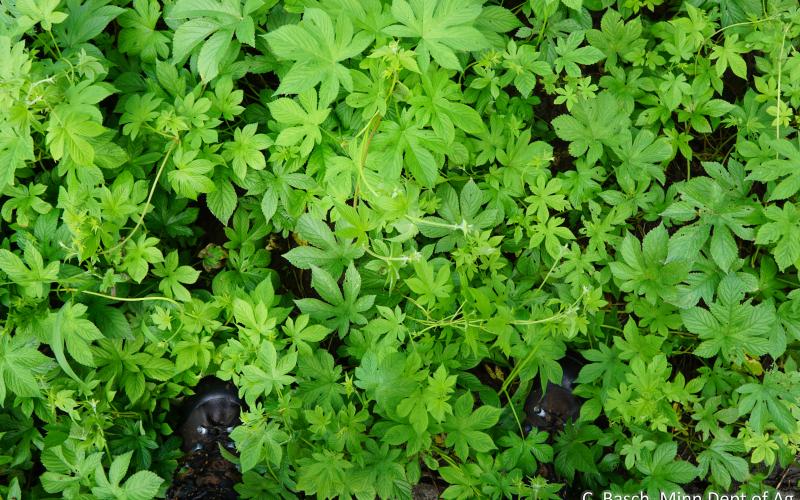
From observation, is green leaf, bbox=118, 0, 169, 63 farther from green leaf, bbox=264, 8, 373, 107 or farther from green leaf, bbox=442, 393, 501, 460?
green leaf, bbox=442, 393, 501, 460

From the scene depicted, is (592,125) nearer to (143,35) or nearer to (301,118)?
(301,118)

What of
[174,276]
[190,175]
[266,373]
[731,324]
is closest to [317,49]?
[190,175]

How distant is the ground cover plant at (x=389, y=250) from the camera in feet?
7.88

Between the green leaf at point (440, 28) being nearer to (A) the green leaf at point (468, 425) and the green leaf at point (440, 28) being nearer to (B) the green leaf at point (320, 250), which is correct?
(B) the green leaf at point (320, 250)

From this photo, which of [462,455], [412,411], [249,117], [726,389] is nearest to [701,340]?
[726,389]

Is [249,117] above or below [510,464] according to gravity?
above

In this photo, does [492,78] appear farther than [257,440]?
Yes

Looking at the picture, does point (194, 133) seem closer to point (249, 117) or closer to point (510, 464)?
point (249, 117)

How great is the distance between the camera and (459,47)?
2.27 m

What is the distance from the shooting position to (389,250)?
262cm

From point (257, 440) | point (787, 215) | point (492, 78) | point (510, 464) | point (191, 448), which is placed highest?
point (492, 78)

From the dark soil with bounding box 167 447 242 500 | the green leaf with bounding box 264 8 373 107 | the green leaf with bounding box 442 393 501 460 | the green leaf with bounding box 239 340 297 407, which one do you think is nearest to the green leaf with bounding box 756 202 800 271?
the green leaf with bounding box 442 393 501 460

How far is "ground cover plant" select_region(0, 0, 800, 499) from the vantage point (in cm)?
240

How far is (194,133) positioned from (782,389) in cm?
272
